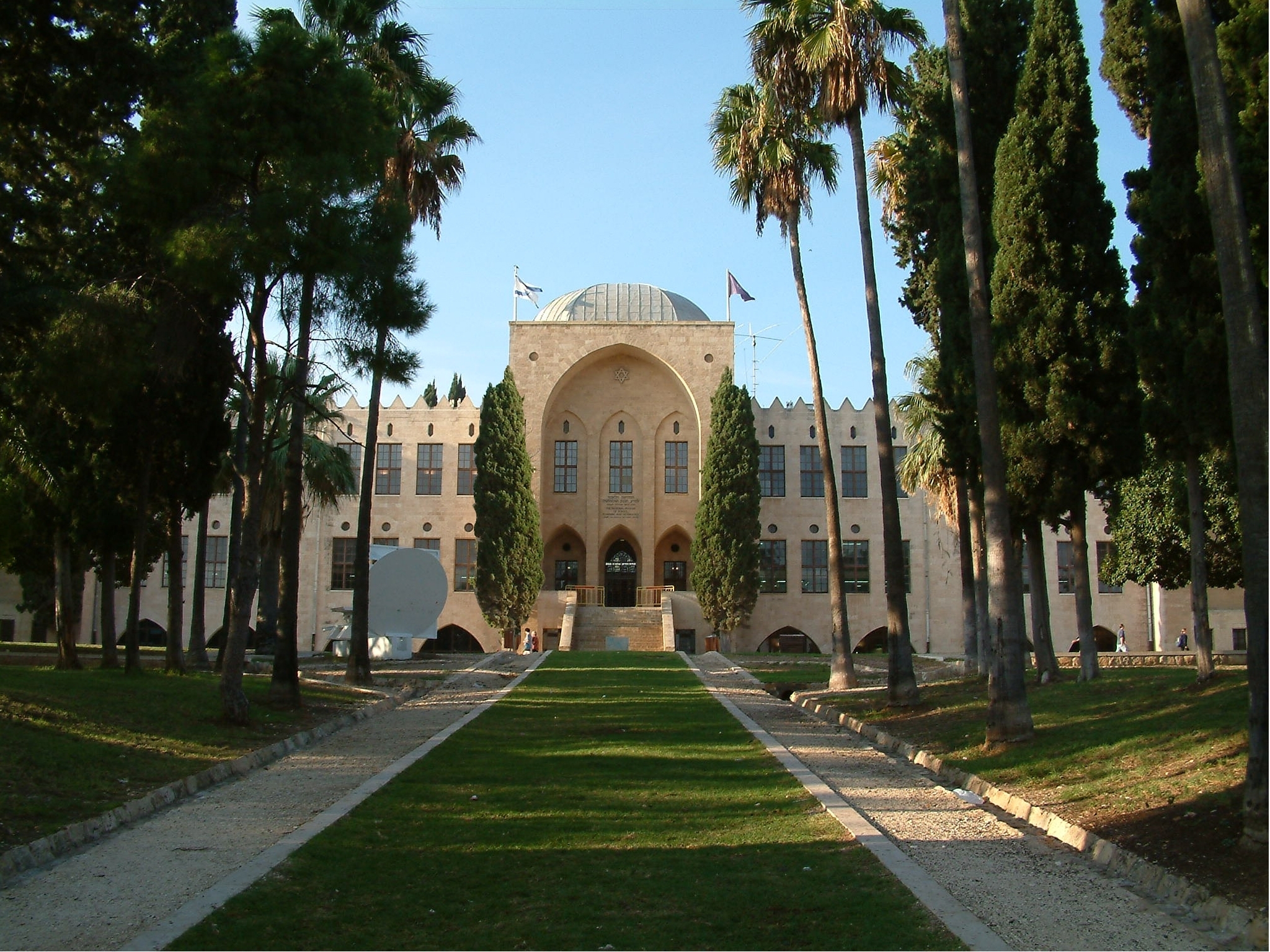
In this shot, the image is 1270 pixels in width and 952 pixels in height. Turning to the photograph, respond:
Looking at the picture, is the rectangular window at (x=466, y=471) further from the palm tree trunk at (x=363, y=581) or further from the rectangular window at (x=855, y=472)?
the palm tree trunk at (x=363, y=581)

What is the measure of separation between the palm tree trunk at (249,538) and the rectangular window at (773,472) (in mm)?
33275

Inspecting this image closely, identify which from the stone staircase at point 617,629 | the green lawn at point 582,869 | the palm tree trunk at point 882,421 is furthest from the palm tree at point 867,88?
the stone staircase at point 617,629

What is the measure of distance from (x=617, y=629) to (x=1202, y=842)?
115ft

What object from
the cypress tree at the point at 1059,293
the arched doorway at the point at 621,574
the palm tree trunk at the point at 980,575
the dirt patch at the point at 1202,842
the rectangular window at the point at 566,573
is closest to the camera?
Answer: the dirt patch at the point at 1202,842

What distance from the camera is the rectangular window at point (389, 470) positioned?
4631 cm

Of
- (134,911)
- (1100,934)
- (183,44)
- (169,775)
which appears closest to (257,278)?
(183,44)

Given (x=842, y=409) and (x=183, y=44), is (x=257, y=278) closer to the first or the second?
(x=183, y=44)

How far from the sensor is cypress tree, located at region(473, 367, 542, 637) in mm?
41312

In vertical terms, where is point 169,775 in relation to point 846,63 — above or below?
below

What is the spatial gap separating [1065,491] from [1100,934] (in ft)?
33.3

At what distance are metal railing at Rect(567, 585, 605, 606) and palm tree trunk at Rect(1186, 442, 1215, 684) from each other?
106 feet

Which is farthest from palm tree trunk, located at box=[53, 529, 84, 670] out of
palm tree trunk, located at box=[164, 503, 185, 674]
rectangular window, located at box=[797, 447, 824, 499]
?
rectangular window, located at box=[797, 447, 824, 499]

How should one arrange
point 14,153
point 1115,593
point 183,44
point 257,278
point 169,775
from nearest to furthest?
point 169,775 → point 14,153 → point 257,278 → point 183,44 → point 1115,593

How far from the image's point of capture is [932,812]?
9391 mm
